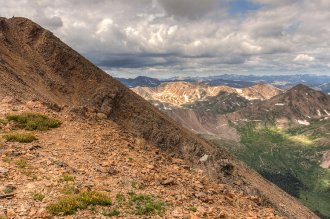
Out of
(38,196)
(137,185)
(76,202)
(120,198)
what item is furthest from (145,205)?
(38,196)

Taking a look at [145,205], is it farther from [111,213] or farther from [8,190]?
[8,190]

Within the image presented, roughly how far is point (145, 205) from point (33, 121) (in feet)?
50.5

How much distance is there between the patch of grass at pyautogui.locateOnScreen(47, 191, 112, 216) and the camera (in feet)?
55.5

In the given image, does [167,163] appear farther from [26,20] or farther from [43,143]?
[26,20]

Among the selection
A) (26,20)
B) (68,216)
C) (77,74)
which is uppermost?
(26,20)

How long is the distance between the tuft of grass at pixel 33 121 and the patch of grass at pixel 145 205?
13144 mm

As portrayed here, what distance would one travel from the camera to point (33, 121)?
3036cm

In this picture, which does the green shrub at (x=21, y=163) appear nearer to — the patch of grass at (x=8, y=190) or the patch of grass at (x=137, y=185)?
the patch of grass at (x=8, y=190)

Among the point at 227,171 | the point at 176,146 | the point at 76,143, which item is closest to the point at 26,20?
the point at 176,146

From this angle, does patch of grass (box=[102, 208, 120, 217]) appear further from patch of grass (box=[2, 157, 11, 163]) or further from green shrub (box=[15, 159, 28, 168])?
patch of grass (box=[2, 157, 11, 163])

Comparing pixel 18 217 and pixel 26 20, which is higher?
pixel 26 20

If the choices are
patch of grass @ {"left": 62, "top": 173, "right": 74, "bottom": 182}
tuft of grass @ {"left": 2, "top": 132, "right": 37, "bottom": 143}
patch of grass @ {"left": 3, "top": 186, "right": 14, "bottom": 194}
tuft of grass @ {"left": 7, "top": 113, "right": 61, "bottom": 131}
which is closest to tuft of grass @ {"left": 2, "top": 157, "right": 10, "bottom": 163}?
tuft of grass @ {"left": 2, "top": 132, "right": 37, "bottom": 143}

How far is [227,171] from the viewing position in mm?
47656

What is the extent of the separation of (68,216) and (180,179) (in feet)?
33.1
